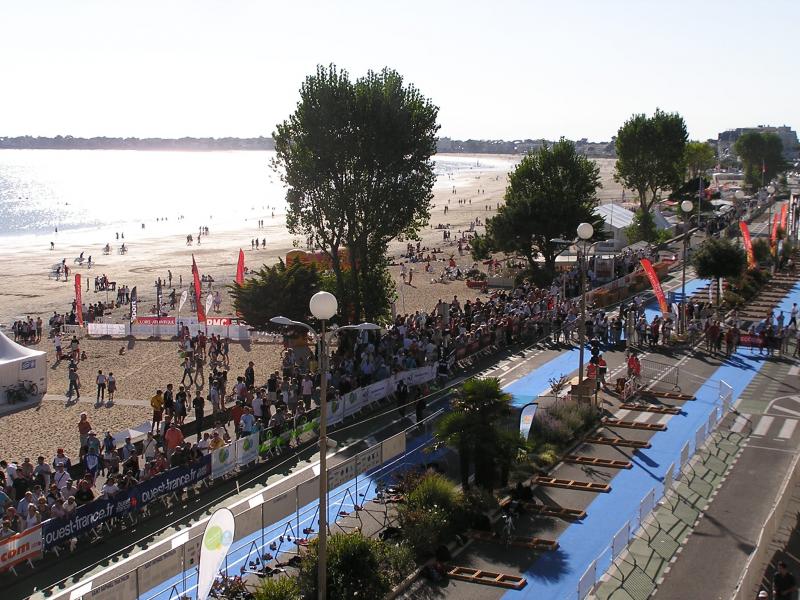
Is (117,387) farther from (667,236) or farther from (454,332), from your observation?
(667,236)

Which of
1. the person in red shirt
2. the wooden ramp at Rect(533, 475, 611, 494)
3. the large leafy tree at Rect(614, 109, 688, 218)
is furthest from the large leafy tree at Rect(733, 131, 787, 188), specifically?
the person in red shirt

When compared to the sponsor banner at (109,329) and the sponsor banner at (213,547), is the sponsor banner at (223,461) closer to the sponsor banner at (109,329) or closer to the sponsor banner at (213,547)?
the sponsor banner at (213,547)

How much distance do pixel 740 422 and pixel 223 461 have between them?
552 inches

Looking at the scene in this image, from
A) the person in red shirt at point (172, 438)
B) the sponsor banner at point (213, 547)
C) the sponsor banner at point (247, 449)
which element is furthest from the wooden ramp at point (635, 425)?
the sponsor banner at point (213, 547)

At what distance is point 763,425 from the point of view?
24.6m

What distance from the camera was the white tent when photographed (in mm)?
28375

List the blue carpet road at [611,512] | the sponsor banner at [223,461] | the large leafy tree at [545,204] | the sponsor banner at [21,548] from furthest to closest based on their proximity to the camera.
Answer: the large leafy tree at [545,204] < the sponsor banner at [223,461] < the sponsor banner at [21,548] < the blue carpet road at [611,512]

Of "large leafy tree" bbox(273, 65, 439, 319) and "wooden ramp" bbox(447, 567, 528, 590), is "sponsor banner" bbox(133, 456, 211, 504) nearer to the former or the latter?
"wooden ramp" bbox(447, 567, 528, 590)

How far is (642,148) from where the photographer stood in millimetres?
71000

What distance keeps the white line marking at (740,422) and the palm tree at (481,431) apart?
822 cm

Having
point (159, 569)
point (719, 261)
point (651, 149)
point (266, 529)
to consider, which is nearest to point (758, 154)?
point (651, 149)

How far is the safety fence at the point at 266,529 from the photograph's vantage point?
47.1ft

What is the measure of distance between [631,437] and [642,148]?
5135cm

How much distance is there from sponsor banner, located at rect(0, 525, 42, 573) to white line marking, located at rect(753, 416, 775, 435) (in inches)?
697
